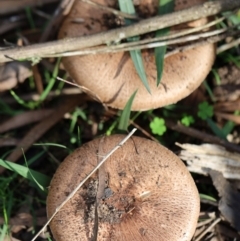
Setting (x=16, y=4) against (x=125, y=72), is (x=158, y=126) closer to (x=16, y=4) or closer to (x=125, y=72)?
(x=125, y=72)

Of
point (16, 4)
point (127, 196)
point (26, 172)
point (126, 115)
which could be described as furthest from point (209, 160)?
point (16, 4)

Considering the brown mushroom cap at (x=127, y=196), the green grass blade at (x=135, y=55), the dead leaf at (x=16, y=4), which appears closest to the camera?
the brown mushroom cap at (x=127, y=196)

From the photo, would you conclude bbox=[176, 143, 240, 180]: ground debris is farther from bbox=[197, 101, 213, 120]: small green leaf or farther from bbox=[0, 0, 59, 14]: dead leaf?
bbox=[0, 0, 59, 14]: dead leaf

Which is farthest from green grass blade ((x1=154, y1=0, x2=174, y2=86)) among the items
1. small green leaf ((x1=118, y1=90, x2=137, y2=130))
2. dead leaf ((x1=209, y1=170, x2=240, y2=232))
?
dead leaf ((x1=209, y1=170, x2=240, y2=232))

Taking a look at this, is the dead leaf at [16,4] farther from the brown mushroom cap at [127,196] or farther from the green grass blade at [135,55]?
the brown mushroom cap at [127,196]

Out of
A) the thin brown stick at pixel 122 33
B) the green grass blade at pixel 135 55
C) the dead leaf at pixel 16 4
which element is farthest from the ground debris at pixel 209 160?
the dead leaf at pixel 16 4

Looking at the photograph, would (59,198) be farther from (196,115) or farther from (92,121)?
(196,115)

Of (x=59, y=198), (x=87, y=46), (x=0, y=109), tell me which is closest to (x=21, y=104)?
(x=0, y=109)

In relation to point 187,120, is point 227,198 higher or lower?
lower
